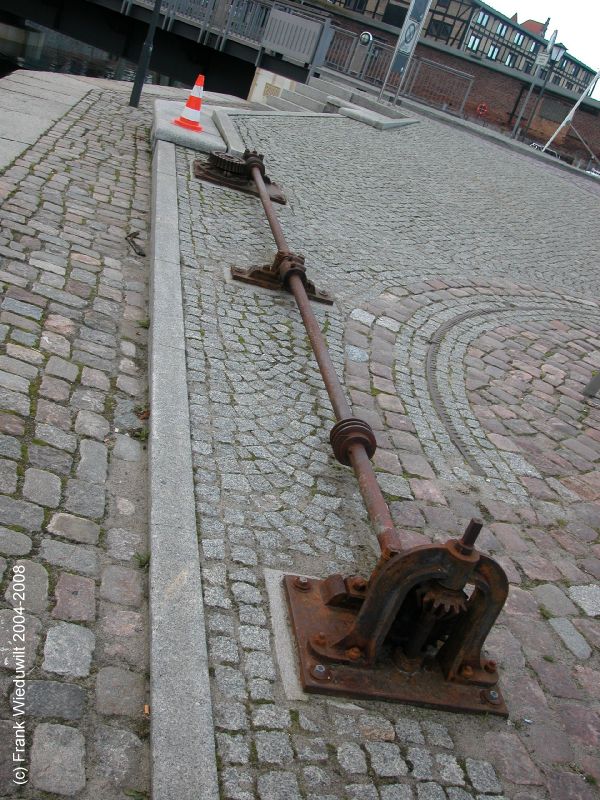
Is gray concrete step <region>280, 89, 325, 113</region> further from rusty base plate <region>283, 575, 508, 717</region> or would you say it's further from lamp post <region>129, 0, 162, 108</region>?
rusty base plate <region>283, 575, 508, 717</region>

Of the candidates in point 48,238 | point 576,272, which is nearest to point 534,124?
point 576,272

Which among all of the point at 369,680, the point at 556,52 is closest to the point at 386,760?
the point at 369,680

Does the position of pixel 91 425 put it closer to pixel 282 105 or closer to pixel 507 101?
pixel 282 105

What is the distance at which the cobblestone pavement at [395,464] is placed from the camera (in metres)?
2.55

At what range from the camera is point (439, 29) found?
47.9 metres

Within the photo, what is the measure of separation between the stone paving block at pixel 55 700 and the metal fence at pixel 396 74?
2302cm

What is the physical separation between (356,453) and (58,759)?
6.00 feet

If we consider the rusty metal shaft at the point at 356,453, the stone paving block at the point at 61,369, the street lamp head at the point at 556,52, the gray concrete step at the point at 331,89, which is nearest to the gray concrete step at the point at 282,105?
the gray concrete step at the point at 331,89

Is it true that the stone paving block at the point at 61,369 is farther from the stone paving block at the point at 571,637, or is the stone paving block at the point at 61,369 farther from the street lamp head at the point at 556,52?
the street lamp head at the point at 556,52

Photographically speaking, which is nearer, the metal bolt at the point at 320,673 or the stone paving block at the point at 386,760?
the stone paving block at the point at 386,760

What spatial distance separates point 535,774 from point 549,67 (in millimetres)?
43804

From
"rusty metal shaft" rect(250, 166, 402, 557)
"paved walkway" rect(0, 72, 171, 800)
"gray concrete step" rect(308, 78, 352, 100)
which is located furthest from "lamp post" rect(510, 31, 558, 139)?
"rusty metal shaft" rect(250, 166, 402, 557)

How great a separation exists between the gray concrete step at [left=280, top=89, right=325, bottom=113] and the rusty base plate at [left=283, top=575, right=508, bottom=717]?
1585 cm

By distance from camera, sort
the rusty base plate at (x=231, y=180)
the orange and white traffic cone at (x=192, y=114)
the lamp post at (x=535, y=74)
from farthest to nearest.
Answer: the lamp post at (x=535, y=74) < the orange and white traffic cone at (x=192, y=114) < the rusty base plate at (x=231, y=180)
